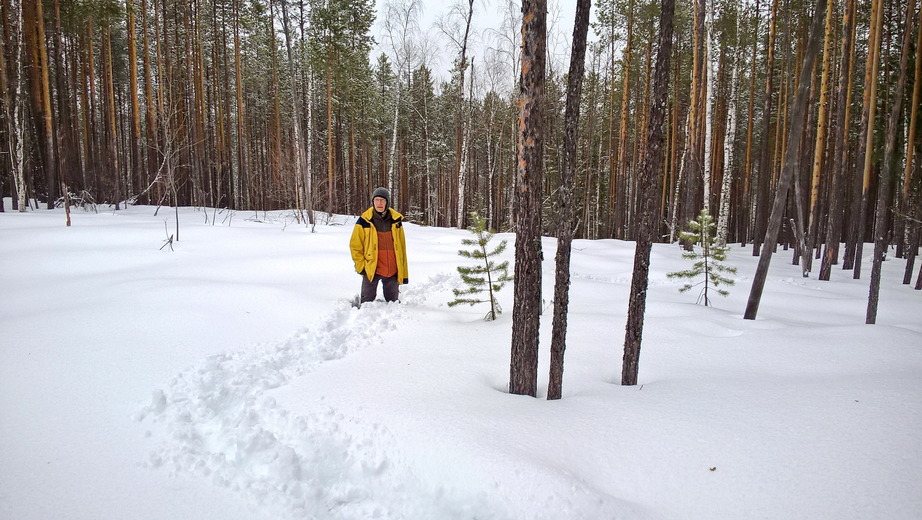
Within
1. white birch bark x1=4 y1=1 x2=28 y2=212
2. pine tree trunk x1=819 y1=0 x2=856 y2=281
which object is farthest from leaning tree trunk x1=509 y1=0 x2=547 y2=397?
white birch bark x1=4 y1=1 x2=28 y2=212

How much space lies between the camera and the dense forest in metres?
12.2

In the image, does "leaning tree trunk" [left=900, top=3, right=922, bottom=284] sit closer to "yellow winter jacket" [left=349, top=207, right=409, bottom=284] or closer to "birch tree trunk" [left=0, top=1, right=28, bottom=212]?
"yellow winter jacket" [left=349, top=207, right=409, bottom=284]

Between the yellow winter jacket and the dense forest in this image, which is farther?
the dense forest

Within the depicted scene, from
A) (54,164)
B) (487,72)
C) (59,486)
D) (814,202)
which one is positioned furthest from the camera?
(487,72)

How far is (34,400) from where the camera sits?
9.29 feet

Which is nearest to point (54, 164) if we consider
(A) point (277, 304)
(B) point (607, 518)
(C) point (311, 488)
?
(A) point (277, 304)

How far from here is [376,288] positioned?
6109 millimetres

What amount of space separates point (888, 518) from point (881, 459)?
50 cm

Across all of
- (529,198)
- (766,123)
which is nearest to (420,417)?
(529,198)

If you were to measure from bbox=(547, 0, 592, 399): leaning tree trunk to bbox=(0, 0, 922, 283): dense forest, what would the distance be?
8.68 meters

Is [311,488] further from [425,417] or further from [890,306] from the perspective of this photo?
[890,306]

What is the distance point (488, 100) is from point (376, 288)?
20.0 meters

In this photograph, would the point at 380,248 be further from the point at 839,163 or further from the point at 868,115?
the point at 839,163

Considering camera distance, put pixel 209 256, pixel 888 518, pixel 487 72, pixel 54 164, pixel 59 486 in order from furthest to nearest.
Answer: pixel 487 72 → pixel 54 164 → pixel 209 256 → pixel 59 486 → pixel 888 518
